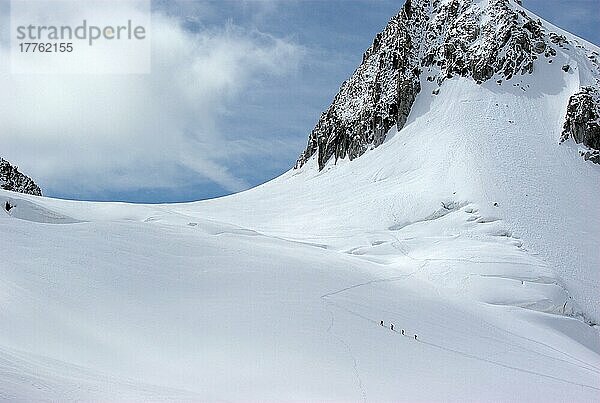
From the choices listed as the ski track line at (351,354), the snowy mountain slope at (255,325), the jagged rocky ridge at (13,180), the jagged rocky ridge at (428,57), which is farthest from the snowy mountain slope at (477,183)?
the jagged rocky ridge at (13,180)

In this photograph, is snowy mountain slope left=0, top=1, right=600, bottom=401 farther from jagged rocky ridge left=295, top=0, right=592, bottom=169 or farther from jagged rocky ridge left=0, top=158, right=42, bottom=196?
jagged rocky ridge left=0, top=158, right=42, bottom=196

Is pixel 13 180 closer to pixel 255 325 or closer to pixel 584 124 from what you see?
pixel 584 124

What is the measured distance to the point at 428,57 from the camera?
64250 mm

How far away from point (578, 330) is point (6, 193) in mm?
34907

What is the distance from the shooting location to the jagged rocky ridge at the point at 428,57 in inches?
2325

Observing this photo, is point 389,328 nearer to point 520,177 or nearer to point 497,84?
point 520,177

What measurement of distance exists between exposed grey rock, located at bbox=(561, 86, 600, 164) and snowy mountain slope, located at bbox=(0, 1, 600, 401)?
198 cm

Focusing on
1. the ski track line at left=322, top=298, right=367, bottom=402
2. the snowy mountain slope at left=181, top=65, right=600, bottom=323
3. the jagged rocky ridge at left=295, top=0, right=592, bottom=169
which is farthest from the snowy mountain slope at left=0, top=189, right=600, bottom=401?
the jagged rocky ridge at left=295, top=0, right=592, bottom=169

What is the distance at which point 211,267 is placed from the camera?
21.9m

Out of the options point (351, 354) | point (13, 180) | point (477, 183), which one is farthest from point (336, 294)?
point (13, 180)

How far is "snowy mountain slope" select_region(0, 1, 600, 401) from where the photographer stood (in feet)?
45.2

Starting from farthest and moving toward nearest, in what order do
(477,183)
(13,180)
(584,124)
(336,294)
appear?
(13,180)
(584,124)
(477,183)
(336,294)

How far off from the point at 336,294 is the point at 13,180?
74.7 metres

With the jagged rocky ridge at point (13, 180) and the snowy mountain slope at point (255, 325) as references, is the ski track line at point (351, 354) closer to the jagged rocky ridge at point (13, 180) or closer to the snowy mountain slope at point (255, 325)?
the snowy mountain slope at point (255, 325)
